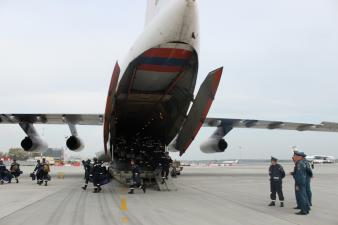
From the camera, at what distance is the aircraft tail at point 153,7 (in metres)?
10.0

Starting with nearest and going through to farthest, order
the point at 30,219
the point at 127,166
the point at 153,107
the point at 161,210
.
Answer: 1. the point at 30,219
2. the point at 161,210
3. the point at 153,107
4. the point at 127,166

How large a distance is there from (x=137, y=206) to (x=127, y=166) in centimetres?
634

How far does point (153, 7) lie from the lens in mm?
11180

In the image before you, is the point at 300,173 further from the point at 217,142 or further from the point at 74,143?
the point at 74,143

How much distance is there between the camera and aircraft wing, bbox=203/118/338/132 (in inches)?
856

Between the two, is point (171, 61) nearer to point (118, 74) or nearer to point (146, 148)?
point (118, 74)

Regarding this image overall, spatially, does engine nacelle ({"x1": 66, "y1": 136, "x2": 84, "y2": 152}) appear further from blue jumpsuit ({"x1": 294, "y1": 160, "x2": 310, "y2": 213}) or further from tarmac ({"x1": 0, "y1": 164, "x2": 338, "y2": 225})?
blue jumpsuit ({"x1": 294, "y1": 160, "x2": 310, "y2": 213})

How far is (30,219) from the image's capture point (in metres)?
7.36

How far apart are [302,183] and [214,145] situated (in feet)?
39.8

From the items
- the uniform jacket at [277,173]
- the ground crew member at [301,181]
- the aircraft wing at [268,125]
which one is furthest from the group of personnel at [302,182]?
the aircraft wing at [268,125]

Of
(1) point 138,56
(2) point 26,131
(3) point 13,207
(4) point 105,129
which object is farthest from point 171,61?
(2) point 26,131

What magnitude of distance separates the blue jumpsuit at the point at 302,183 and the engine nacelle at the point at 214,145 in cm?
1164

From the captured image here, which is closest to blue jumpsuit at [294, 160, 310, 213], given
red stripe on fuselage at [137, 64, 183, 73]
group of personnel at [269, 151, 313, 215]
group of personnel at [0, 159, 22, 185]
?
group of personnel at [269, 151, 313, 215]

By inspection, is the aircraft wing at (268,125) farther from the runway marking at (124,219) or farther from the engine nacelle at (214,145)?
the runway marking at (124,219)
